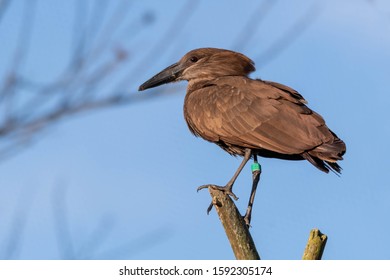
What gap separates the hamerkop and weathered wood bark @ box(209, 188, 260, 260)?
1263 mm

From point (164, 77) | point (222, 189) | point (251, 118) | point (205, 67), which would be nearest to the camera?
point (222, 189)

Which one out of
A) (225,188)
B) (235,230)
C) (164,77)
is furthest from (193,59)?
(235,230)

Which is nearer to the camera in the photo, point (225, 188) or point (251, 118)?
point (225, 188)

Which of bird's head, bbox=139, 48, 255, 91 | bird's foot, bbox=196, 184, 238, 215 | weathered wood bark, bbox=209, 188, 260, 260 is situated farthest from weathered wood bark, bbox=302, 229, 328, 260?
bird's head, bbox=139, 48, 255, 91

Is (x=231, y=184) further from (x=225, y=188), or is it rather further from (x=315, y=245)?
(x=315, y=245)

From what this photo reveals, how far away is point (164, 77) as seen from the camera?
7.99 m

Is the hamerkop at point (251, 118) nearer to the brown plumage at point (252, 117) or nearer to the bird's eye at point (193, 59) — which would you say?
the brown plumage at point (252, 117)

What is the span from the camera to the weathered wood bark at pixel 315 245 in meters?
4.43

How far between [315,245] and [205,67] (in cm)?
377

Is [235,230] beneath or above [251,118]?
beneath

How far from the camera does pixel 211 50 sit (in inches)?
313

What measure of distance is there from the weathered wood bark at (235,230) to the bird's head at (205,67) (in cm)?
304

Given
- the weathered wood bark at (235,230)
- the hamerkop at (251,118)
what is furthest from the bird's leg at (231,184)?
the weathered wood bark at (235,230)
